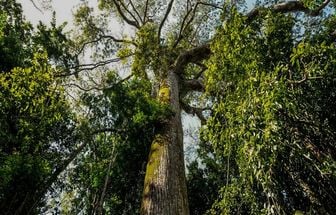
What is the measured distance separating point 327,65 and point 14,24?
8.61 metres

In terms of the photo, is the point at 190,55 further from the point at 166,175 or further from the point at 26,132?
the point at 166,175

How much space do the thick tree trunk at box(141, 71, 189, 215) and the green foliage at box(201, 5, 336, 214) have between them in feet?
2.57

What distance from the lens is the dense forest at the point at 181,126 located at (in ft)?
14.2

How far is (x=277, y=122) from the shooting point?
416cm

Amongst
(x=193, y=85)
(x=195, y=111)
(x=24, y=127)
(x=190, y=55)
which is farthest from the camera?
(x=195, y=111)

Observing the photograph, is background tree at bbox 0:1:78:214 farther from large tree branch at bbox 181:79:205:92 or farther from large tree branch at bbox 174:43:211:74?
large tree branch at bbox 181:79:205:92

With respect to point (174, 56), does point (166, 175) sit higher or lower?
lower

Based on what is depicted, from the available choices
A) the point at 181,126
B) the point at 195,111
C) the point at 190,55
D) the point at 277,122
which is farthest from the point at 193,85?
the point at 277,122

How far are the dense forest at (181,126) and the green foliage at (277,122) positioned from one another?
0.02 metres

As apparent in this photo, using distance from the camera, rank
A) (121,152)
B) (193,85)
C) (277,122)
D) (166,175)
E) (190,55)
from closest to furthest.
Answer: (277,122) → (166,175) → (121,152) → (190,55) → (193,85)

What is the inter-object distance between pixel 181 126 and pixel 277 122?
3647mm

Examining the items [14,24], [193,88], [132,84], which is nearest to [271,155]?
[132,84]

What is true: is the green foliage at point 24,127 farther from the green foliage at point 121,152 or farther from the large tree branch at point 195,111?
the large tree branch at point 195,111

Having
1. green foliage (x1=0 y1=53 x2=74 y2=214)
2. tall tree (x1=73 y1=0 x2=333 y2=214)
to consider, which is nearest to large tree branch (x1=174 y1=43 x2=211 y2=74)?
tall tree (x1=73 y1=0 x2=333 y2=214)
